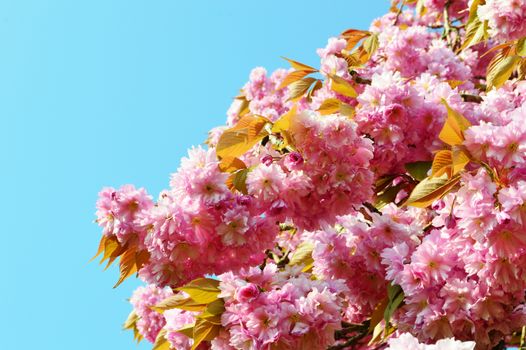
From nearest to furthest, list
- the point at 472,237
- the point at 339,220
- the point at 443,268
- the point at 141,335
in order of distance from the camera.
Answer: the point at 472,237 → the point at 443,268 → the point at 339,220 → the point at 141,335

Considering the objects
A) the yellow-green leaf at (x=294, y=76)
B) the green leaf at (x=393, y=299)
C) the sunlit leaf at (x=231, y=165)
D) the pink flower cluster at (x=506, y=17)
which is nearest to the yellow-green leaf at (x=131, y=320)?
the yellow-green leaf at (x=294, y=76)

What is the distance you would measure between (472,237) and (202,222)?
2.85ft

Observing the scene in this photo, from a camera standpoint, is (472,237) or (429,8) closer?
(472,237)

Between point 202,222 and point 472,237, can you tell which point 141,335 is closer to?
point 202,222

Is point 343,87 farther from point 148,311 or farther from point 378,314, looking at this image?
point 148,311

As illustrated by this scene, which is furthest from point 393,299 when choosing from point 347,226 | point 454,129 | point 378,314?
point 454,129

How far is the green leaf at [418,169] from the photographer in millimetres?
2391

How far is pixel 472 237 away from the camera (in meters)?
1.92

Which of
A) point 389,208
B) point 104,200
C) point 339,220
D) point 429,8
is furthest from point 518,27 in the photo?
point 429,8

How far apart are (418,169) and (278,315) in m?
0.86

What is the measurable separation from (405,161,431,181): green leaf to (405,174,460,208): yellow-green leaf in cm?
36

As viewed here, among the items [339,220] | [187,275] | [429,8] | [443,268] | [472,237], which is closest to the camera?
[472,237]

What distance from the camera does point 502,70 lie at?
2900mm

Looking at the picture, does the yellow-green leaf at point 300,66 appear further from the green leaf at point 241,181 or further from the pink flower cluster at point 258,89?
the pink flower cluster at point 258,89
